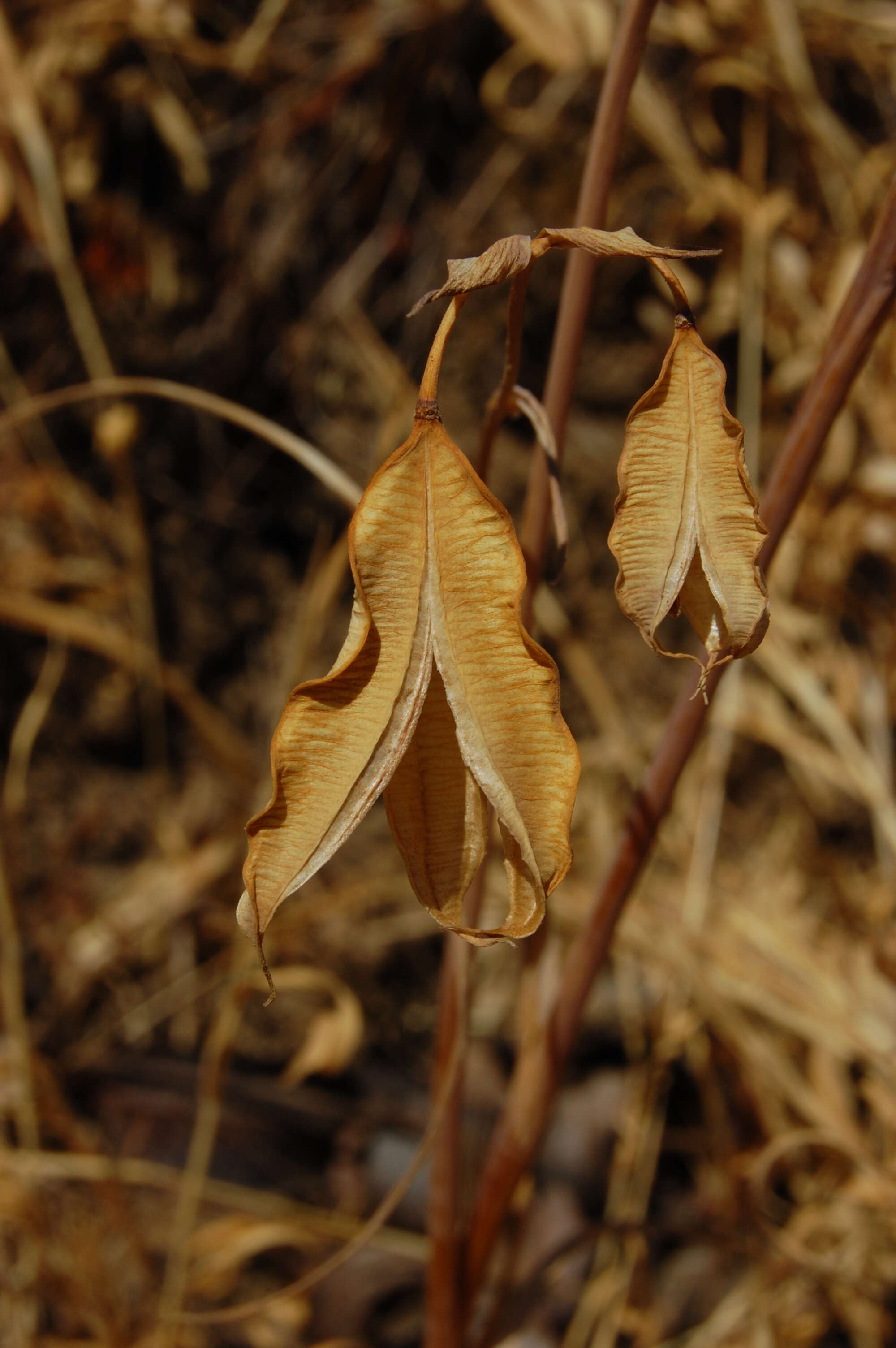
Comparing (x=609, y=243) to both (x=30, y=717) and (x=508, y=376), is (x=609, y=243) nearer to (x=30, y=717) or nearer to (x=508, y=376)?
(x=508, y=376)

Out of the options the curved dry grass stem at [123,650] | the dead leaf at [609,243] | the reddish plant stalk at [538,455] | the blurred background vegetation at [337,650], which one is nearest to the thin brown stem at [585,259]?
the reddish plant stalk at [538,455]

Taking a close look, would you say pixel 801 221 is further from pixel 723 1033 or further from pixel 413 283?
pixel 723 1033

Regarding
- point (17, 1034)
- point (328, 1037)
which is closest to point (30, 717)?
point (17, 1034)

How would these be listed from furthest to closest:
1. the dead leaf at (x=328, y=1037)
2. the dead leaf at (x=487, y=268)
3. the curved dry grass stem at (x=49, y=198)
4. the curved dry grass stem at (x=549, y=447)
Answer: the curved dry grass stem at (x=49, y=198) < the dead leaf at (x=328, y=1037) < the curved dry grass stem at (x=549, y=447) < the dead leaf at (x=487, y=268)

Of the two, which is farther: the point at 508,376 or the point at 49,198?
the point at 49,198

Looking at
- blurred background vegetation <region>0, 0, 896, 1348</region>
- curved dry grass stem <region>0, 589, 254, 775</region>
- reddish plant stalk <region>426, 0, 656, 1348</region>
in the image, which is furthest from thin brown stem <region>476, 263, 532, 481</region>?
curved dry grass stem <region>0, 589, 254, 775</region>

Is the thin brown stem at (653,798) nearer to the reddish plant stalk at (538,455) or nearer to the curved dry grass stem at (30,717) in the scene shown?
the reddish plant stalk at (538,455)
